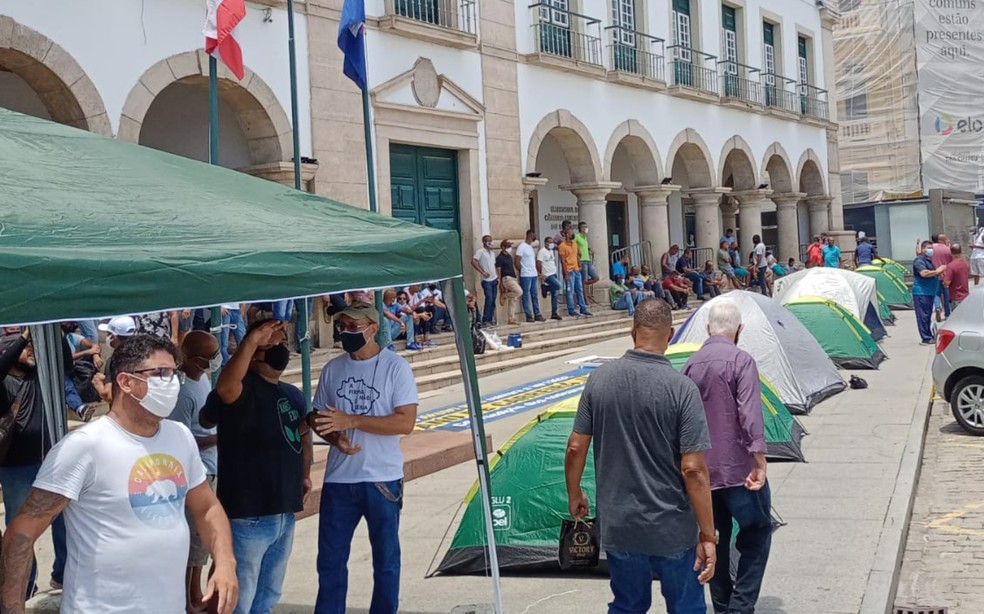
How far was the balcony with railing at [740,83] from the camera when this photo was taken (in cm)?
2641

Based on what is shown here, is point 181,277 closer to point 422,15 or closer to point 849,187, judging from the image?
point 422,15

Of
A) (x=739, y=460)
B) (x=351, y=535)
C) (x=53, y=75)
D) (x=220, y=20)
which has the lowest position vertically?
(x=351, y=535)

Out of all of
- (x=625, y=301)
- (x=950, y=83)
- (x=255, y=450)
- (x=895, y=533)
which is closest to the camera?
(x=255, y=450)

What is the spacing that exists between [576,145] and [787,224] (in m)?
12.0

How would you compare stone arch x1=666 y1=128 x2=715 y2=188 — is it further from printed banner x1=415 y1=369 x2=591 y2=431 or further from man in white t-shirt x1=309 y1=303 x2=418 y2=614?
man in white t-shirt x1=309 y1=303 x2=418 y2=614

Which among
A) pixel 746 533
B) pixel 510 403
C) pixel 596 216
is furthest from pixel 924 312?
pixel 746 533

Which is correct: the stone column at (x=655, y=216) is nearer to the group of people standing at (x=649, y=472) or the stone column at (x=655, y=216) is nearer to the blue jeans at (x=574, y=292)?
the blue jeans at (x=574, y=292)

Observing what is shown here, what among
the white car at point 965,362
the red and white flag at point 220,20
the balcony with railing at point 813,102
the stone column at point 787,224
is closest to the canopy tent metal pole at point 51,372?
the red and white flag at point 220,20

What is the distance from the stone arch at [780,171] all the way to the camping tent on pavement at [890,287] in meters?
5.45

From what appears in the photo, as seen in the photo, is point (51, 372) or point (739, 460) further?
point (51, 372)

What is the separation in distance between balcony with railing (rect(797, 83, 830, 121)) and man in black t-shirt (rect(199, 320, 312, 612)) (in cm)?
2880

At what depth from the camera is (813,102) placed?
31891 millimetres

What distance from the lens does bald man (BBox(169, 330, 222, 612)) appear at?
15.0 ft

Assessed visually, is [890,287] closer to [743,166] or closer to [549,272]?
[743,166]
